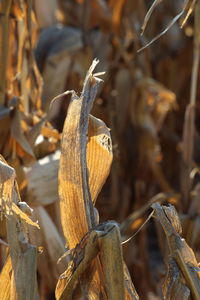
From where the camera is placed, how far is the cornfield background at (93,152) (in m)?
0.75

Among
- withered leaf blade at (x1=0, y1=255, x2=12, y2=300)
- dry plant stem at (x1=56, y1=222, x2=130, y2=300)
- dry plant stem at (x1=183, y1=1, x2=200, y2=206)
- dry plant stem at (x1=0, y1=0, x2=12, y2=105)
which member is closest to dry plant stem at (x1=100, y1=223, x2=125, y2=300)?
dry plant stem at (x1=56, y1=222, x2=130, y2=300)

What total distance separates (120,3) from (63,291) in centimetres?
140

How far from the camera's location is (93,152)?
2.72ft

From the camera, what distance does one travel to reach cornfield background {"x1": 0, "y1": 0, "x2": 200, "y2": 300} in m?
0.75

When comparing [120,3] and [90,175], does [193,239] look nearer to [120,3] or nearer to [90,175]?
[90,175]

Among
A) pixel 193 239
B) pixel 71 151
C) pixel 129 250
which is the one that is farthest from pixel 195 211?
pixel 71 151

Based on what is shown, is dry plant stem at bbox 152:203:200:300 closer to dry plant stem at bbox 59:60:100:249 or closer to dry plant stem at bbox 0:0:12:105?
dry plant stem at bbox 59:60:100:249

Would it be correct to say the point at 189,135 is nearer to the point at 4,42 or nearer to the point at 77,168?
the point at 4,42

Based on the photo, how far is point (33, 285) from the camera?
75cm

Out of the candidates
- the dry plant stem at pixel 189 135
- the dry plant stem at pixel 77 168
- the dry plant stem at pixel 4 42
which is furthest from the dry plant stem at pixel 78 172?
the dry plant stem at pixel 189 135

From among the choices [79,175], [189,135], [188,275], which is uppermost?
[79,175]

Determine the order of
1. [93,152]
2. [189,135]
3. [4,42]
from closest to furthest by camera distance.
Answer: [93,152] < [4,42] < [189,135]

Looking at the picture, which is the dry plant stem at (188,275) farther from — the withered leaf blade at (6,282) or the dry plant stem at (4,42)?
the dry plant stem at (4,42)

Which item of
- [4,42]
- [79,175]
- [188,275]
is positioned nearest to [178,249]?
[188,275]
